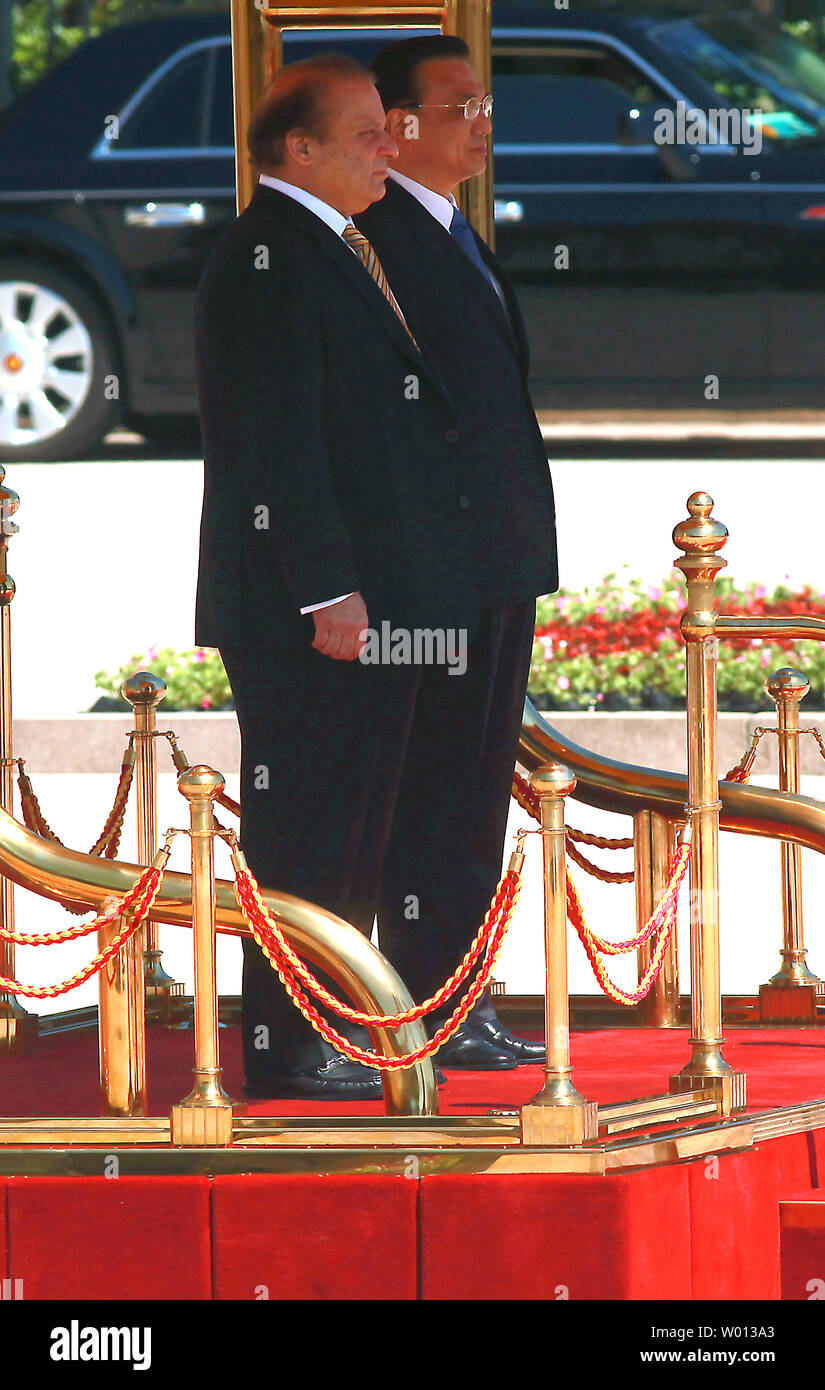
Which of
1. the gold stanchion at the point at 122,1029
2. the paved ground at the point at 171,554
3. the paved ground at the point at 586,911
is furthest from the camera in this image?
the paved ground at the point at 171,554

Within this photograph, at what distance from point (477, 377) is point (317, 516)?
54 cm

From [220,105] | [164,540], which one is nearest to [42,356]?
[164,540]

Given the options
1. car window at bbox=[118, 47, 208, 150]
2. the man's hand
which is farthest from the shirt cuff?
car window at bbox=[118, 47, 208, 150]

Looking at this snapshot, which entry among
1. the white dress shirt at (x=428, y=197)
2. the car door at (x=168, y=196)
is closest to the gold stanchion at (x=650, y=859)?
the white dress shirt at (x=428, y=197)

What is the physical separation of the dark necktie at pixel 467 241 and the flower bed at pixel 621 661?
206 inches

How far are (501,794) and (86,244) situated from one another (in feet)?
28.2

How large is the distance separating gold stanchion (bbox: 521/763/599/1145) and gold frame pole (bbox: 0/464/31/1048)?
5.02 ft

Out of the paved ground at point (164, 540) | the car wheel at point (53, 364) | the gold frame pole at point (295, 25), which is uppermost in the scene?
the car wheel at point (53, 364)

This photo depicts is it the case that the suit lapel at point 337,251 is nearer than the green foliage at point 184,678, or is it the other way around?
the suit lapel at point 337,251

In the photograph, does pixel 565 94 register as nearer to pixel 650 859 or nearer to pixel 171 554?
pixel 171 554

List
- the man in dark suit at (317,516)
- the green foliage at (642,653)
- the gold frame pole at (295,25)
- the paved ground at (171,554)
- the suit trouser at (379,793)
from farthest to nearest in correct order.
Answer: the green foliage at (642,653) < the paved ground at (171,554) < the gold frame pole at (295,25) < the suit trouser at (379,793) < the man in dark suit at (317,516)

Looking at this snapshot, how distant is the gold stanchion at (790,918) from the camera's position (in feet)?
20.4

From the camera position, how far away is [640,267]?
13.1 metres

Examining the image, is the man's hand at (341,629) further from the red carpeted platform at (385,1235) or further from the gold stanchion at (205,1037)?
the red carpeted platform at (385,1235)
